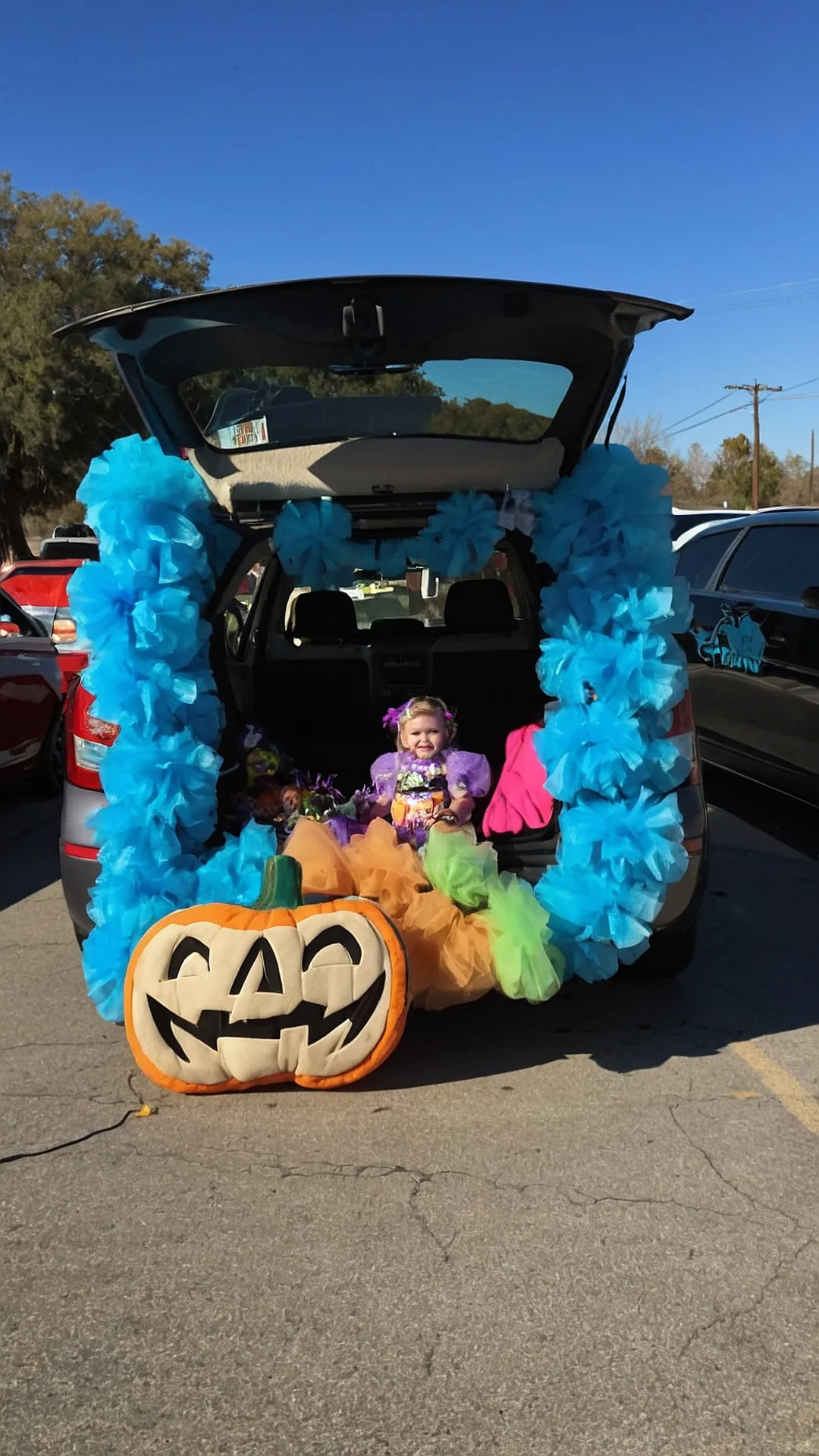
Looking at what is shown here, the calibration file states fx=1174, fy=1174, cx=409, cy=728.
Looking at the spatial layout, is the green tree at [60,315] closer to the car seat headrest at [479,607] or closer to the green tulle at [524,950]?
the car seat headrest at [479,607]

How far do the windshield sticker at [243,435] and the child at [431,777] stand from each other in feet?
3.90

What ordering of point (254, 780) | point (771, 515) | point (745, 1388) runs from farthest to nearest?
point (771, 515)
point (254, 780)
point (745, 1388)

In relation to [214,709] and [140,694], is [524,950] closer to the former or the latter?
[214,709]

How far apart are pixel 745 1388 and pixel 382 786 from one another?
8.72ft

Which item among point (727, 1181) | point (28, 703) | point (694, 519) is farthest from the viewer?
point (694, 519)

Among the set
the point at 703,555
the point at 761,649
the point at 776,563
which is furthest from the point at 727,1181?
the point at 703,555

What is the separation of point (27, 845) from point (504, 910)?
4191mm

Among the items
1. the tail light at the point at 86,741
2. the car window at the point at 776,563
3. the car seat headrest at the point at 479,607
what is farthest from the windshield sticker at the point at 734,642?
the tail light at the point at 86,741

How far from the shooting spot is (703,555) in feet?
25.9

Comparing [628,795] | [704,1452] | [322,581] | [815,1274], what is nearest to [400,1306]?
[704,1452]

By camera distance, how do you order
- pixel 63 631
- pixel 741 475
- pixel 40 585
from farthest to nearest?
pixel 741 475 → pixel 40 585 → pixel 63 631

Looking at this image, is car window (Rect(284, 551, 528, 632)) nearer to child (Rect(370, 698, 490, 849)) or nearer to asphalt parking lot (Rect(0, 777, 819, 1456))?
child (Rect(370, 698, 490, 849))

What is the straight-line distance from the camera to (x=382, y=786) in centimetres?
461

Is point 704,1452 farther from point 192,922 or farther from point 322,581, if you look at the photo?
point 322,581
